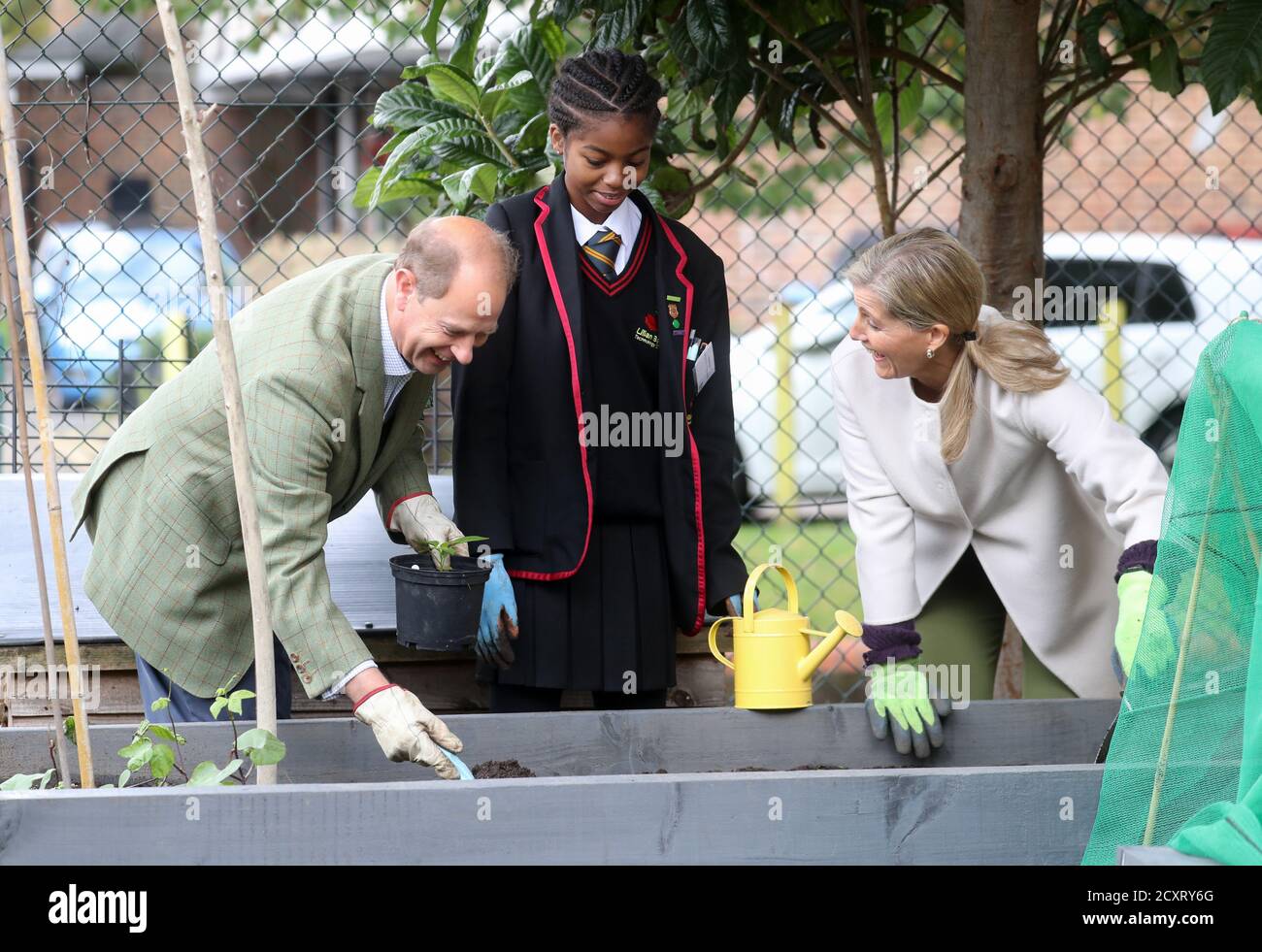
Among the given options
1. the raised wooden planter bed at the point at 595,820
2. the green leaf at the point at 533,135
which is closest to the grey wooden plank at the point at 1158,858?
the raised wooden planter bed at the point at 595,820

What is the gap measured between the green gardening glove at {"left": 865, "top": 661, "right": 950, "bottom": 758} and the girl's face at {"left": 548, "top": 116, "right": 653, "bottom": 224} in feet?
3.26

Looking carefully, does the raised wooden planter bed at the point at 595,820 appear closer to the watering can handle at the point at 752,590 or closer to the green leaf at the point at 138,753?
the green leaf at the point at 138,753

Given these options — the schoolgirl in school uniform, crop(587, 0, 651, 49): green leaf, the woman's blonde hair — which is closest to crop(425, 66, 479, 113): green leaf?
crop(587, 0, 651, 49): green leaf

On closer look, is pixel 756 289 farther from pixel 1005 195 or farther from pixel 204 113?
pixel 204 113

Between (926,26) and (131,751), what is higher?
(926,26)

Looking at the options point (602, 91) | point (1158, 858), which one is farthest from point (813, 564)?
point (1158, 858)

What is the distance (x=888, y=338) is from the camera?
239 cm

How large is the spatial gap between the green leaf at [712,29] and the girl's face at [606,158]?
0.42 m

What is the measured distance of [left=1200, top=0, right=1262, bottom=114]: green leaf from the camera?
106 inches

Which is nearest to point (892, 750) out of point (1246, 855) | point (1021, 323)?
point (1021, 323)

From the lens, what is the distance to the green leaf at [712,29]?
2.84 m

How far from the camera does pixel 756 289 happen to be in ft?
38.0

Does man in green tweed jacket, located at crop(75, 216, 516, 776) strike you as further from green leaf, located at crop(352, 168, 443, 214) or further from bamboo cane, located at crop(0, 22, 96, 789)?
green leaf, located at crop(352, 168, 443, 214)

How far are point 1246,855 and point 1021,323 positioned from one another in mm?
1280
